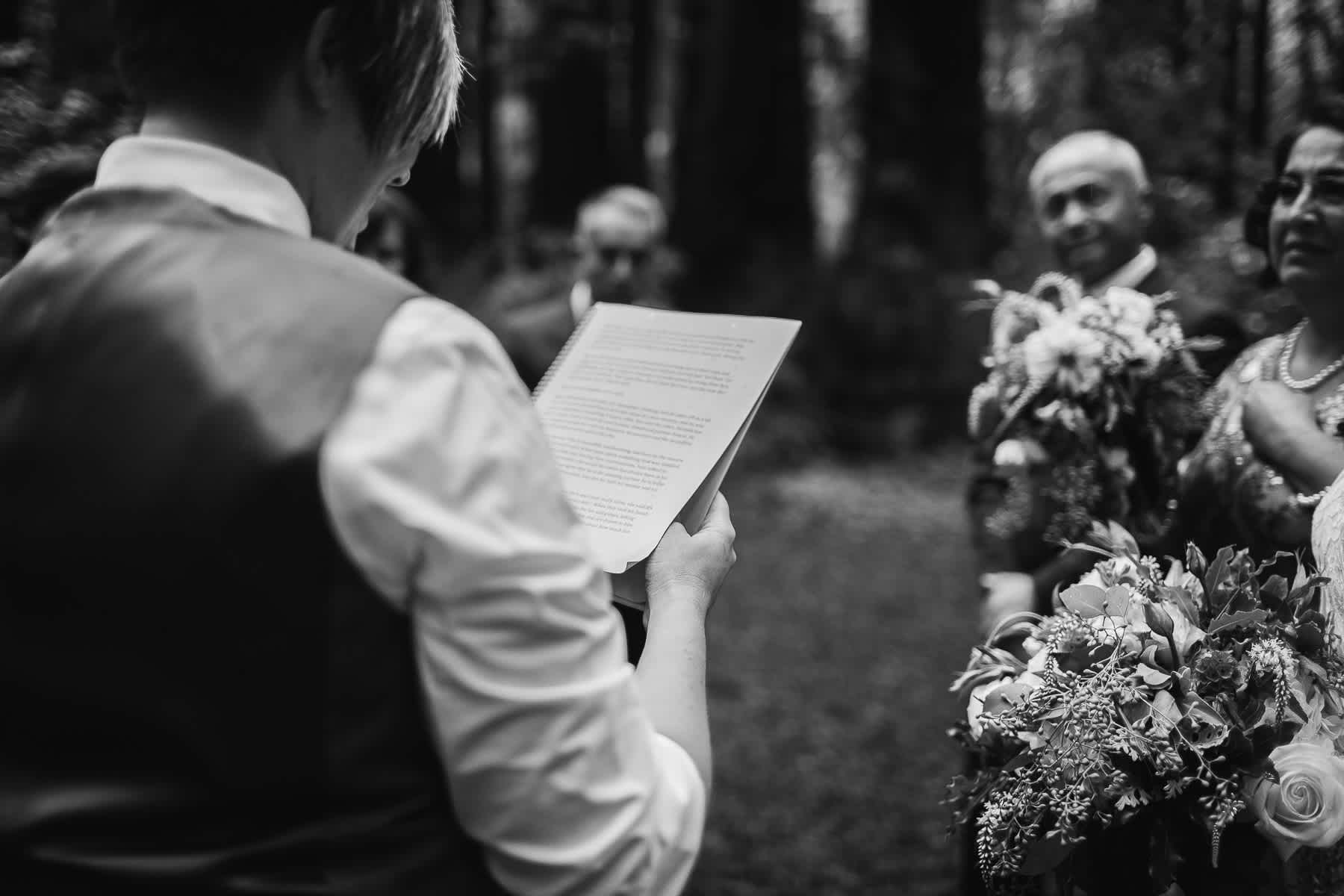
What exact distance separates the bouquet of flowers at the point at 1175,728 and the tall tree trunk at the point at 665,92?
40.5 feet

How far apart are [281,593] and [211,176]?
0.45m

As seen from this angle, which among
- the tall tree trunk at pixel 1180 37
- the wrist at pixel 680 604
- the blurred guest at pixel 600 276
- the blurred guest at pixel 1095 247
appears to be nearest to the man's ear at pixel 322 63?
the wrist at pixel 680 604

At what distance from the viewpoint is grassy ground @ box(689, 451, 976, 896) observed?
5.01m

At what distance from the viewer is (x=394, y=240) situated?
459 centimetres

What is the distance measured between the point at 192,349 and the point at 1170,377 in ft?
8.61

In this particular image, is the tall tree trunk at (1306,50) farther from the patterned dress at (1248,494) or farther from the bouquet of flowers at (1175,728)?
the bouquet of flowers at (1175,728)

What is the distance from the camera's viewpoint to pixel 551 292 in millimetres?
10148

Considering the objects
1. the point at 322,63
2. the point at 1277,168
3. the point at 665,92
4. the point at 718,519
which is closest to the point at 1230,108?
the point at 1277,168

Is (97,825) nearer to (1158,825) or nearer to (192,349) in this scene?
(192,349)

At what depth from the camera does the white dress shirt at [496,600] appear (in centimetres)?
107

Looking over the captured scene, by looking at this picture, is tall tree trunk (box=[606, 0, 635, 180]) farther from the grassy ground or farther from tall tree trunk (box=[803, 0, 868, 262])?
the grassy ground

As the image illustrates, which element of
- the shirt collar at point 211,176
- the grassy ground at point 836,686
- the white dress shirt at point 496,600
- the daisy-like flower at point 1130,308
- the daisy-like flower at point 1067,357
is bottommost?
the grassy ground at point 836,686

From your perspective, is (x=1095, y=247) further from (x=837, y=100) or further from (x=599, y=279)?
(x=837, y=100)

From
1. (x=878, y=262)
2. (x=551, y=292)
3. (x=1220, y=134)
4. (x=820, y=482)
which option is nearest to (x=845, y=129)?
(x=878, y=262)
